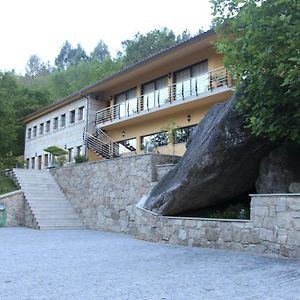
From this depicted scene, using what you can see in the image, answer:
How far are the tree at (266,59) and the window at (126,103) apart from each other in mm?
15530

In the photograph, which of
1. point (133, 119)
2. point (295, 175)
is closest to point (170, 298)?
point (295, 175)

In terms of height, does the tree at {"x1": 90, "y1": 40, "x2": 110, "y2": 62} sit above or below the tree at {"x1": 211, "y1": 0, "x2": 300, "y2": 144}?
above

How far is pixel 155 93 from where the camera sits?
24.2 metres

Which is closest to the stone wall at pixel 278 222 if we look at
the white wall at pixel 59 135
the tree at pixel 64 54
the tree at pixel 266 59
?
the tree at pixel 266 59

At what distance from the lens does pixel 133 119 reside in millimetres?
25859

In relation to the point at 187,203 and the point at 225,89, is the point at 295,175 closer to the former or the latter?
the point at 187,203

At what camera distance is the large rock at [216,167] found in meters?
10.6

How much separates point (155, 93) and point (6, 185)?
996 cm

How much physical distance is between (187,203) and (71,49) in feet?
332

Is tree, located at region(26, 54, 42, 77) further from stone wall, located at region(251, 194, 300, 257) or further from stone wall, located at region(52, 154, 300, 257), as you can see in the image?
stone wall, located at region(251, 194, 300, 257)

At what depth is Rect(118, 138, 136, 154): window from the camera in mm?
26917

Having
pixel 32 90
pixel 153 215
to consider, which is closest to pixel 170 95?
pixel 153 215

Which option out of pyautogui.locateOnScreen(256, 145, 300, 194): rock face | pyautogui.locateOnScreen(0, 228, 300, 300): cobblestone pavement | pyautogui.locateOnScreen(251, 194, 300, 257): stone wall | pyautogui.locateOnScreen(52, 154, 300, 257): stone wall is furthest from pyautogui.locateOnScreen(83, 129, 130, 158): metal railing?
pyautogui.locateOnScreen(251, 194, 300, 257): stone wall

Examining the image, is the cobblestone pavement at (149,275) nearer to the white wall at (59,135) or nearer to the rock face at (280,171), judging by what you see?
the rock face at (280,171)
